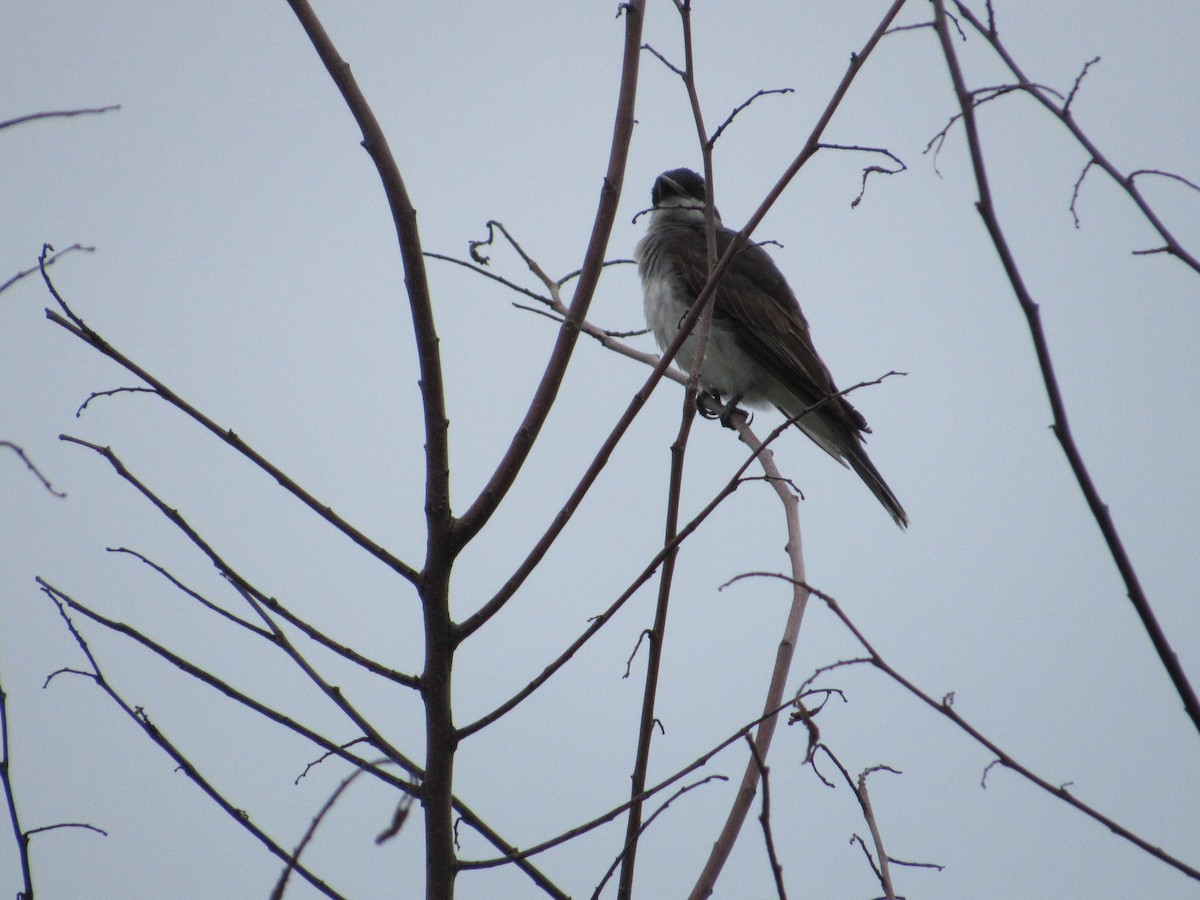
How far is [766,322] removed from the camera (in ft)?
22.5

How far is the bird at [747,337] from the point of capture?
20.7 feet

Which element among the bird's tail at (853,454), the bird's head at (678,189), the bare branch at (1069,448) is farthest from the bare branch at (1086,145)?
the bird's head at (678,189)

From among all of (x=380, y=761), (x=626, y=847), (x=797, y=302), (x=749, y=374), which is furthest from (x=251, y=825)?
(x=797, y=302)

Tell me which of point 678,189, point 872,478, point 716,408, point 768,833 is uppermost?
point 678,189

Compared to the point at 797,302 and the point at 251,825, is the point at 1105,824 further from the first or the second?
the point at 797,302

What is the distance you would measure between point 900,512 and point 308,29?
476 cm

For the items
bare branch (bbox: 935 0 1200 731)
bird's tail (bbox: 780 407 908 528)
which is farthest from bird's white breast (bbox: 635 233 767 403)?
bare branch (bbox: 935 0 1200 731)

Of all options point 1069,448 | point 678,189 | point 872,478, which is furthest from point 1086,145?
point 678,189

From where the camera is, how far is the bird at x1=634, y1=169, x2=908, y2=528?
20.7ft

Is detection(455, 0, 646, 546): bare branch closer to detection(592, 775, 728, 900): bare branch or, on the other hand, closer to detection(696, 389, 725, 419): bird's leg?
detection(592, 775, 728, 900): bare branch

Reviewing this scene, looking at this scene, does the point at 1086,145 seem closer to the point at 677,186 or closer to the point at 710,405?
the point at 710,405

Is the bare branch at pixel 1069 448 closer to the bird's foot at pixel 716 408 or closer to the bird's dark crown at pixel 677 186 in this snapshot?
the bird's foot at pixel 716 408

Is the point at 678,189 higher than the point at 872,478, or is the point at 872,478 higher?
the point at 678,189

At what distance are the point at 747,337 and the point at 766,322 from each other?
200 millimetres
